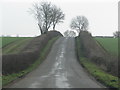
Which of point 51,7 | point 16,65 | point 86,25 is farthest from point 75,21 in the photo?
point 16,65

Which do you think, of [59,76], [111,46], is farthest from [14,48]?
[59,76]

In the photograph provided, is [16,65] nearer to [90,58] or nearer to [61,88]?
[90,58]

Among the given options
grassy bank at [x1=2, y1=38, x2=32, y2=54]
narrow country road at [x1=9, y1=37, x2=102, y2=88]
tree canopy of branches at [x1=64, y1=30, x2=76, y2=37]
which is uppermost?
tree canopy of branches at [x1=64, y1=30, x2=76, y2=37]

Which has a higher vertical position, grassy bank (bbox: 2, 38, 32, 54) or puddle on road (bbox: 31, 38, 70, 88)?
grassy bank (bbox: 2, 38, 32, 54)

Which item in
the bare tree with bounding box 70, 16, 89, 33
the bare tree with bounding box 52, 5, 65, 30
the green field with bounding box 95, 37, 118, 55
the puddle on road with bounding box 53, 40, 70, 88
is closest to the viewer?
the puddle on road with bounding box 53, 40, 70, 88

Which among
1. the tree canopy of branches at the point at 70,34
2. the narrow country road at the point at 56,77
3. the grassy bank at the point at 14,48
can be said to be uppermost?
the tree canopy of branches at the point at 70,34

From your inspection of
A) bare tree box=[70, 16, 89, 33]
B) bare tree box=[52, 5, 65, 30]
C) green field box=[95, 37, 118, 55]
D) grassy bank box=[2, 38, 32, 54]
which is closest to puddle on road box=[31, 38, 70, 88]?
grassy bank box=[2, 38, 32, 54]

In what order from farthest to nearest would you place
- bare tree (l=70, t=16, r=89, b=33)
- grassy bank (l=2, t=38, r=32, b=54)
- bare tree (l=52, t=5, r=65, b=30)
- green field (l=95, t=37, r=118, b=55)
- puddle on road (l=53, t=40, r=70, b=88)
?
bare tree (l=70, t=16, r=89, b=33) → bare tree (l=52, t=5, r=65, b=30) → green field (l=95, t=37, r=118, b=55) → grassy bank (l=2, t=38, r=32, b=54) → puddle on road (l=53, t=40, r=70, b=88)

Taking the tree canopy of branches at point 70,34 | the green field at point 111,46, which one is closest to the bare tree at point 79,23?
the tree canopy of branches at point 70,34

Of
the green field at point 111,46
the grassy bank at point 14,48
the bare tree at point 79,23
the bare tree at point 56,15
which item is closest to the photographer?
the grassy bank at point 14,48

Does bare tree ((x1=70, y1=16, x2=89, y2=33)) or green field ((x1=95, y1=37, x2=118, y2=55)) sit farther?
bare tree ((x1=70, y1=16, x2=89, y2=33))

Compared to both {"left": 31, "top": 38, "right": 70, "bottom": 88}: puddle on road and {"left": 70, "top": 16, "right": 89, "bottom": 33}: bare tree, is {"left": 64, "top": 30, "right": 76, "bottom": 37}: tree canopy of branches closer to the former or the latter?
{"left": 70, "top": 16, "right": 89, "bottom": 33}: bare tree

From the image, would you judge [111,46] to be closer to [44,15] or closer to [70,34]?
[44,15]

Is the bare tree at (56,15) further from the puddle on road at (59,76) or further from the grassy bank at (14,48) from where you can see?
the puddle on road at (59,76)
